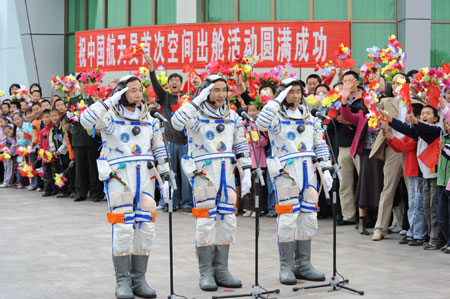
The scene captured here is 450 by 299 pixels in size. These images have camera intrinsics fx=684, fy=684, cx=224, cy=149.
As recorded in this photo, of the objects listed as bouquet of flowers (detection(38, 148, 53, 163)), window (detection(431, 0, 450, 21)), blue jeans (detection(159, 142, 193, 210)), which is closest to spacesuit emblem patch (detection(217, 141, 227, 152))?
blue jeans (detection(159, 142, 193, 210))

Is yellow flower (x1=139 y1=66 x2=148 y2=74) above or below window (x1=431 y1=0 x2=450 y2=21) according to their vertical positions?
below

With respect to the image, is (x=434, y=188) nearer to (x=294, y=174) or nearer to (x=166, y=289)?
(x=294, y=174)

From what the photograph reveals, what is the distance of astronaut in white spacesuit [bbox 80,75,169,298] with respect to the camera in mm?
6617

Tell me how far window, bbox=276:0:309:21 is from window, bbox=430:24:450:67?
3.36 meters

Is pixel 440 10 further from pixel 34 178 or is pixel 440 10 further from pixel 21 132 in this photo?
pixel 34 178

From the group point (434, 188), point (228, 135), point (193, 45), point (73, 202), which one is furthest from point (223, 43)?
point (228, 135)

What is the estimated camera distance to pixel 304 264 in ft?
24.3

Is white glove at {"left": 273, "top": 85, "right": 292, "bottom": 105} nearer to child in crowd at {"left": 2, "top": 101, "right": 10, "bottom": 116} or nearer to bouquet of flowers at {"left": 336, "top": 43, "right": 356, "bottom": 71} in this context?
bouquet of flowers at {"left": 336, "top": 43, "right": 356, "bottom": 71}

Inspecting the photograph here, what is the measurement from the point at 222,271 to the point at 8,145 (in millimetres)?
11627

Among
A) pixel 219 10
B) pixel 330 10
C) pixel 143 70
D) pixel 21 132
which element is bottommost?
pixel 21 132

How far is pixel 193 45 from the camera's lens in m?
18.1

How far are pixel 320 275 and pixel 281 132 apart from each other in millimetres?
1588

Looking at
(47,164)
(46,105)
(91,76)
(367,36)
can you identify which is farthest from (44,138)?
(367,36)

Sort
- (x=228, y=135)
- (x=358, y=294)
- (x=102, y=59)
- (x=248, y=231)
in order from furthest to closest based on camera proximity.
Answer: (x=102, y=59), (x=248, y=231), (x=228, y=135), (x=358, y=294)
